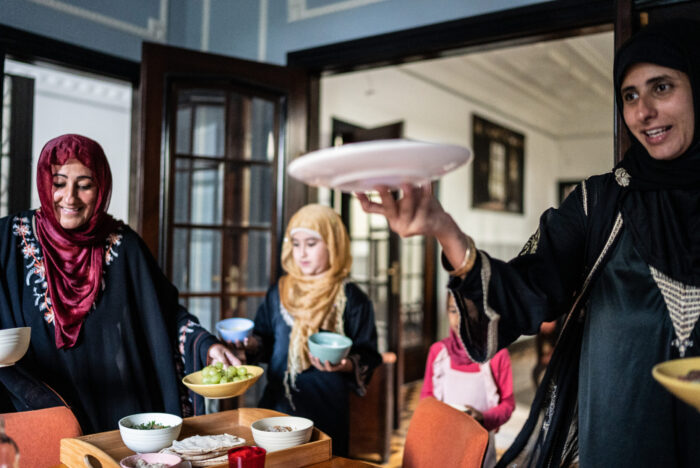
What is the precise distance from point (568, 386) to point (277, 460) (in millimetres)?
687

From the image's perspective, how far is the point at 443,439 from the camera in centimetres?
161

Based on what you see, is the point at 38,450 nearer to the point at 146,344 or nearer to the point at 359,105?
the point at 146,344

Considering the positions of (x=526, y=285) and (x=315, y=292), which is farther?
(x=315, y=292)

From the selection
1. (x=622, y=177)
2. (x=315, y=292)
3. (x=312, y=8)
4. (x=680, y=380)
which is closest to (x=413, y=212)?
(x=680, y=380)

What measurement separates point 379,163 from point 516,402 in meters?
4.64

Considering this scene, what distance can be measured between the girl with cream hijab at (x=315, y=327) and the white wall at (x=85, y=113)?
334cm

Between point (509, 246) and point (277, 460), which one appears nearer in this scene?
point (277, 460)

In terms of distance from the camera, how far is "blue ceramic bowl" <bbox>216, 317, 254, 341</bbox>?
2.19 meters

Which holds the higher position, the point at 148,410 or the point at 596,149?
the point at 596,149

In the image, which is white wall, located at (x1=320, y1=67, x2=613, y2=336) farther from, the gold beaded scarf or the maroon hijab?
the maroon hijab

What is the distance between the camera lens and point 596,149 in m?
8.44

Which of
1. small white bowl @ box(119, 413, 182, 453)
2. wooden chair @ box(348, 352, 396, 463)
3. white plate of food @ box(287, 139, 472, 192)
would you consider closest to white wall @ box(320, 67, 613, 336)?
wooden chair @ box(348, 352, 396, 463)

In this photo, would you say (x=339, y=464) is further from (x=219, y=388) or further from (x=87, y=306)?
(x=87, y=306)

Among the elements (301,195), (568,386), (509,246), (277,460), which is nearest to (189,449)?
(277,460)
